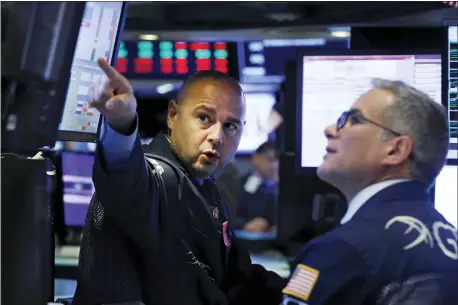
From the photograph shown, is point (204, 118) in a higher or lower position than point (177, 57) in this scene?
lower

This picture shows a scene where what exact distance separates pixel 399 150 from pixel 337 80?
3.32 feet

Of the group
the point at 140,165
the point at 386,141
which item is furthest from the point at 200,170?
the point at 386,141

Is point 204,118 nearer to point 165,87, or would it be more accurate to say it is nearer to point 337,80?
point 337,80

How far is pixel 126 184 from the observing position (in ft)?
5.29

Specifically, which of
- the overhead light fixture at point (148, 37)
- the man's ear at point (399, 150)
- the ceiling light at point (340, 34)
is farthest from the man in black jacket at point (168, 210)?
the ceiling light at point (340, 34)

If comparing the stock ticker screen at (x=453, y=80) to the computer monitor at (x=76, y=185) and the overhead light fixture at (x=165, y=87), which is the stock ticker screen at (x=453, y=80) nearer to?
the computer monitor at (x=76, y=185)

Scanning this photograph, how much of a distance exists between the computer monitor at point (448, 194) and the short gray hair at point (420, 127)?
0.82 metres

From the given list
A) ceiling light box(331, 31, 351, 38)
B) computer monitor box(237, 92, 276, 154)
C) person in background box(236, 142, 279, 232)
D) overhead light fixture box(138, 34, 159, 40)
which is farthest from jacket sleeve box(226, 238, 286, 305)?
computer monitor box(237, 92, 276, 154)

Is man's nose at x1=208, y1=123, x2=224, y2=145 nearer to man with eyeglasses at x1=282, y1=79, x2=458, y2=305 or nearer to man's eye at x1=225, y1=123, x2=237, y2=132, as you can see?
man's eye at x1=225, y1=123, x2=237, y2=132

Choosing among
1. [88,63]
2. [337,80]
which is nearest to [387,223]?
[88,63]

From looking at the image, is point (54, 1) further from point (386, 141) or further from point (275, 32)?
point (275, 32)

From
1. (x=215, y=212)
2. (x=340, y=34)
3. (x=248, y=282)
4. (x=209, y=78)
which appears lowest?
(x=248, y=282)

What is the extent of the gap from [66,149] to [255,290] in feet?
6.72

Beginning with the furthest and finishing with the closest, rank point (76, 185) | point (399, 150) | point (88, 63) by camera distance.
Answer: point (76, 185) < point (88, 63) < point (399, 150)
